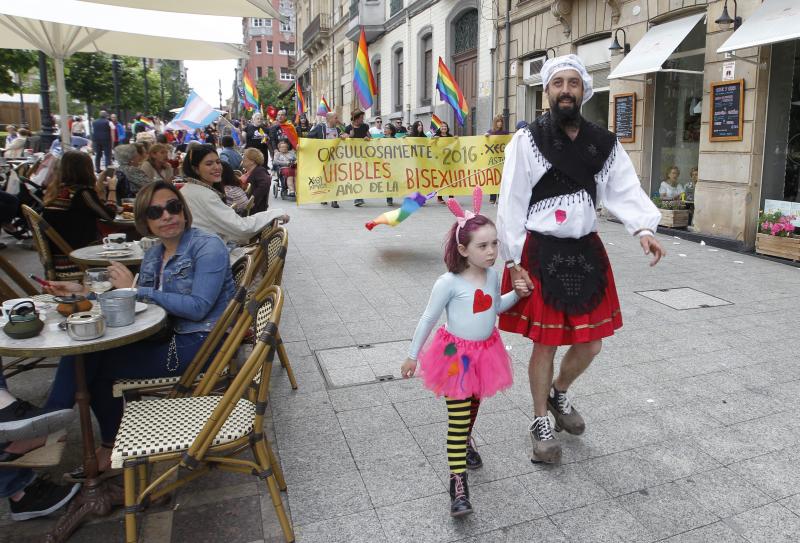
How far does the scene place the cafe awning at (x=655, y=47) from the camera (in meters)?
9.72

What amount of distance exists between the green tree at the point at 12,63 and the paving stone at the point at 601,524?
18.7 m

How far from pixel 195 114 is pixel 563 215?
1462 cm

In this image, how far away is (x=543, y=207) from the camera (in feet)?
10.2

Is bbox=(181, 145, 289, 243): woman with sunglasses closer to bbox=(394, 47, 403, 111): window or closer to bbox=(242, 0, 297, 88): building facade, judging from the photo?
bbox=(394, 47, 403, 111): window

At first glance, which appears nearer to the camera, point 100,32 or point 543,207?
point 543,207

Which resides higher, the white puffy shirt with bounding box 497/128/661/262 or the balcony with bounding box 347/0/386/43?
the balcony with bounding box 347/0/386/43

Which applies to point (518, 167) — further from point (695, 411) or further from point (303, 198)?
point (303, 198)

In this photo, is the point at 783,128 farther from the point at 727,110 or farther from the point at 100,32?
the point at 100,32

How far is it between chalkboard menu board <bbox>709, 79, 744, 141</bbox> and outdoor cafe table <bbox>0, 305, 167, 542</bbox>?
861 centimetres

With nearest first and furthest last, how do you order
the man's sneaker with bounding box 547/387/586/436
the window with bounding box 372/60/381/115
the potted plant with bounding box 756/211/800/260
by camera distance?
the man's sneaker with bounding box 547/387/586/436 < the potted plant with bounding box 756/211/800/260 < the window with bounding box 372/60/381/115

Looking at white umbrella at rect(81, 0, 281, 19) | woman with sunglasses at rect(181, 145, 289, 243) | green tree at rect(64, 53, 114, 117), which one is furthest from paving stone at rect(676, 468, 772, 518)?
green tree at rect(64, 53, 114, 117)

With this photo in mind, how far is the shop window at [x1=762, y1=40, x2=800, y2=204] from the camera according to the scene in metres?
8.39

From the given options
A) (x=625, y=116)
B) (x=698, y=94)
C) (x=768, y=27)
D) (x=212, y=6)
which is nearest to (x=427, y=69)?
(x=625, y=116)

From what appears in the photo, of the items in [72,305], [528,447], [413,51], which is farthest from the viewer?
[413,51]
